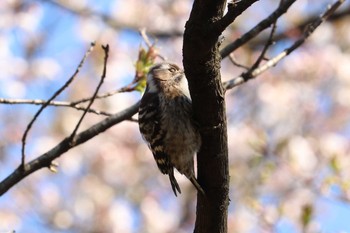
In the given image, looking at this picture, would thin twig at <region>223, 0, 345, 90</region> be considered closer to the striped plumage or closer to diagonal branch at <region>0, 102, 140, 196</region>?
the striped plumage

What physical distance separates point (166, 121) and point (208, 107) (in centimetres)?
100

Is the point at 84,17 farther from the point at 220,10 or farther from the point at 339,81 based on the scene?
the point at 220,10

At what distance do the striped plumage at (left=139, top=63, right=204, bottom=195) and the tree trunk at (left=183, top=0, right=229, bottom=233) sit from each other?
0.59m

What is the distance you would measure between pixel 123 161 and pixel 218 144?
21.9 feet

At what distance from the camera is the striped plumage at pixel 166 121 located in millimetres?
3596

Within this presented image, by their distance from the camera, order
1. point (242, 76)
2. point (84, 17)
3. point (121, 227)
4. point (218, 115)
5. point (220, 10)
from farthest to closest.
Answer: point (84, 17) → point (121, 227) → point (242, 76) → point (218, 115) → point (220, 10)

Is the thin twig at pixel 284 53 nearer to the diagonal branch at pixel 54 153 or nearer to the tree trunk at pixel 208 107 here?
the diagonal branch at pixel 54 153

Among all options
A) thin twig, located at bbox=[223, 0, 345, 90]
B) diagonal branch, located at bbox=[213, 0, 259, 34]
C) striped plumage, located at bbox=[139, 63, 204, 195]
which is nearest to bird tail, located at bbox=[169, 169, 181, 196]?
striped plumage, located at bbox=[139, 63, 204, 195]

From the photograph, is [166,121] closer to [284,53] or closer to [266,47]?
[266,47]

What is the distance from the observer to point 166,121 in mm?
3680

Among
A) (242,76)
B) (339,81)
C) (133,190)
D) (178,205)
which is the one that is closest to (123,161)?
(133,190)

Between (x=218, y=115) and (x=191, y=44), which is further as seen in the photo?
(x=218, y=115)

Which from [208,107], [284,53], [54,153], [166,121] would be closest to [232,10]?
[208,107]

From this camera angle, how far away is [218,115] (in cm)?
271
